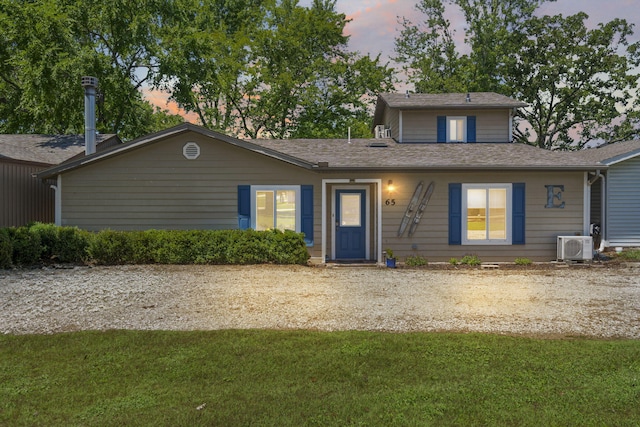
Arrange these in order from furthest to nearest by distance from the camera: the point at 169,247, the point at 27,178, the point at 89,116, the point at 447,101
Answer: the point at 447,101 → the point at 89,116 → the point at 27,178 → the point at 169,247

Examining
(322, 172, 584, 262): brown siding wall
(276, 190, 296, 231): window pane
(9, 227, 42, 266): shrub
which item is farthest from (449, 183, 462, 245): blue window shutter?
(9, 227, 42, 266): shrub

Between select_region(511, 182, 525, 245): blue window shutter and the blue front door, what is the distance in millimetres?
4040

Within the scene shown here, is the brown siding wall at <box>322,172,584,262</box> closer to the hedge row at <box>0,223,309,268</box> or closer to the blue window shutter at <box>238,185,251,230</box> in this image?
the hedge row at <box>0,223,309,268</box>

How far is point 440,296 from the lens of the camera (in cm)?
759

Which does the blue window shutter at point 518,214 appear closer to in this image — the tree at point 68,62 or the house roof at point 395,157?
the house roof at point 395,157

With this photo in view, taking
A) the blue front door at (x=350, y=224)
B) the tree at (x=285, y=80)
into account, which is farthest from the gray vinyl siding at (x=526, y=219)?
the tree at (x=285, y=80)

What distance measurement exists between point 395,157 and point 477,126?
458 centimetres

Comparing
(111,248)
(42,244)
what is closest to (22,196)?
(42,244)

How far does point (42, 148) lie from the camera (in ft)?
53.0

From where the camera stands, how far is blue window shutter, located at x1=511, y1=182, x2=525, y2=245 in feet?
39.1

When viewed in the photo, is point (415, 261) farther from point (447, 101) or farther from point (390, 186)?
point (447, 101)

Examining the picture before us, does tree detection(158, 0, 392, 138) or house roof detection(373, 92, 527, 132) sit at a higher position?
tree detection(158, 0, 392, 138)

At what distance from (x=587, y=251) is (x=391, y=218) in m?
5.19

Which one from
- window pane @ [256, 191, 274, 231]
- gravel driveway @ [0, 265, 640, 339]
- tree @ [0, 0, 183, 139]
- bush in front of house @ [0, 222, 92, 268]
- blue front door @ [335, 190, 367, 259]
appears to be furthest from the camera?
tree @ [0, 0, 183, 139]
